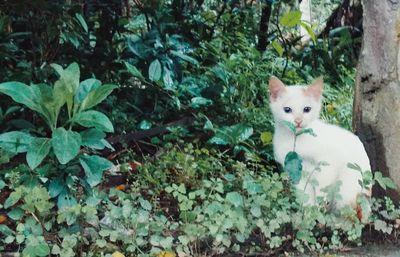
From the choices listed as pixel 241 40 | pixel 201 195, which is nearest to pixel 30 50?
pixel 241 40

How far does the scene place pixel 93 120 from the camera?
3.10 metres

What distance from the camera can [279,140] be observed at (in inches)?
135

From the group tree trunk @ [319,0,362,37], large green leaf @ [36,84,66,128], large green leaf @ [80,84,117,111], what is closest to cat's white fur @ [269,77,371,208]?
large green leaf @ [80,84,117,111]

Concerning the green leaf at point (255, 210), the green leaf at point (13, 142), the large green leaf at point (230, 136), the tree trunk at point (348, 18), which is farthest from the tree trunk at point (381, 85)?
the tree trunk at point (348, 18)

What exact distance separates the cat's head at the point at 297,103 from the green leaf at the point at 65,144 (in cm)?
108

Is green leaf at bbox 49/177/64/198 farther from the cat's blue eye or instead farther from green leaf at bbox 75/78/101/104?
the cat's blue eye

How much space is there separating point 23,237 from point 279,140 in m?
1.41

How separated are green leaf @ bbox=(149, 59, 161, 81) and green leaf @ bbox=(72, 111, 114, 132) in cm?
179

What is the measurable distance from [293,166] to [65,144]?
113 cm

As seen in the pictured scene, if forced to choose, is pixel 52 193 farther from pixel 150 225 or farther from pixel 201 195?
pixel 201 195

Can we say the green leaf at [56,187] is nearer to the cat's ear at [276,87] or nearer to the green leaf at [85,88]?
the green leaf at [85,88]

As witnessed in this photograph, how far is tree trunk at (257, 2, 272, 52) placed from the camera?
654 cm

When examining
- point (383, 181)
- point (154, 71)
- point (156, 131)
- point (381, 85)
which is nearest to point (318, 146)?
point (383, 181)

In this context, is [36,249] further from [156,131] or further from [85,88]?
[156,131]
